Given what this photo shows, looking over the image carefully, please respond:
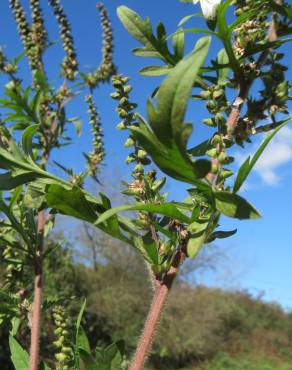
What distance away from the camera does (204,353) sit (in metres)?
17.2

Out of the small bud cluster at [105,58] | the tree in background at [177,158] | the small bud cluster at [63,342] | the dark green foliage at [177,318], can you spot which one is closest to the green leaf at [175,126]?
the tree in background at [177,158]

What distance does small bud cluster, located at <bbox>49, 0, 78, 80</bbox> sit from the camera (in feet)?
10.1

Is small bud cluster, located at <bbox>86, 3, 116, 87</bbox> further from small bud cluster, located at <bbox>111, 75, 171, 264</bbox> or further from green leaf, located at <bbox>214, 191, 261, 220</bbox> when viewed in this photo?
green leaf, located at <bbox>214, 191, 261, 220</bbox>

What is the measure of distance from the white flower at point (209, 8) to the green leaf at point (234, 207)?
13.3 inches

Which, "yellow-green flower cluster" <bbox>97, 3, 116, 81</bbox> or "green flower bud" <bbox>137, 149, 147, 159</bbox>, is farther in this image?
"yellow-green flower cluster" <bbox>97, 3, 116, 81</bbox>

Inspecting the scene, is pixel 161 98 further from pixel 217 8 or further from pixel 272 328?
pixel 272 328

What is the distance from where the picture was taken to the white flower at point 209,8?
0.89 meters

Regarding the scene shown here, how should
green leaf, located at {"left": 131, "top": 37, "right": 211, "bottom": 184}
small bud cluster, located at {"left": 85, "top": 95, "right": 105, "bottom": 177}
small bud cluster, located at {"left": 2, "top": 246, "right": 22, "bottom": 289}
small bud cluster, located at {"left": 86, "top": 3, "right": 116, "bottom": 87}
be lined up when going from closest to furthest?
green leaf, located at {"left": 131, "top": 37, "right": 211, "bottom": 184}
small bud cluster, located at {"left": 2, "top": 246, "right": 22, "bottom": 289}
small bud cluster, located at {"left": 85, "top": 95, "right": 105, "bottom": 177}
small bud cluster, located at {"left": 86, "top": 3, "right": 116, "bottom": 87}

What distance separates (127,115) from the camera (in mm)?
956

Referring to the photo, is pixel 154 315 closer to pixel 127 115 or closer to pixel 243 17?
pixel 127 115

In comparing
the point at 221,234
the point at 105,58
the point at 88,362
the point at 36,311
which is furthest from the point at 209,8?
the point at 105,58

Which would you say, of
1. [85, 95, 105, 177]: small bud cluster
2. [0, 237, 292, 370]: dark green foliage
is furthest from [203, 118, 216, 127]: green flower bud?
[0, 237, 292, 370]: dark green foliage

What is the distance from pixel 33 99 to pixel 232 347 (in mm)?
18566

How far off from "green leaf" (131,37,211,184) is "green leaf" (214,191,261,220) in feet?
0.14
